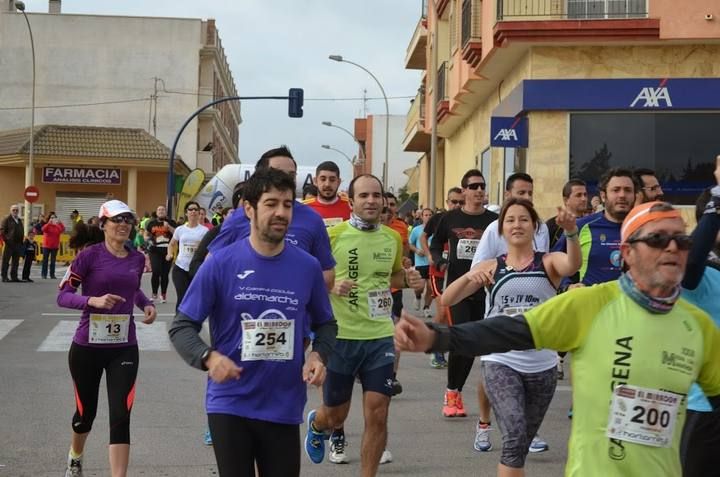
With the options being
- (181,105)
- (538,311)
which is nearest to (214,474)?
(538,311)

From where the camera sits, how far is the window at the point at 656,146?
21.1 m

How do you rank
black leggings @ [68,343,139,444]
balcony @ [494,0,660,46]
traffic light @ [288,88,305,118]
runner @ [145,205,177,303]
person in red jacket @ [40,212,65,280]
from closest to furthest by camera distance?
black leggings @ [68,343,139,444]
balcony @ [494,0,660,46]
runner @ [145,205,177,303]
person in red jacket @ [40,212,65,280]
traffic light @ [288,88,305,118]

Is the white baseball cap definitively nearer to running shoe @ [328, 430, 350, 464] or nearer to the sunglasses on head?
the sunglasses on head

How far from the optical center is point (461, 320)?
9602 mm

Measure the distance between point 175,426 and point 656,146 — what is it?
14.2 m

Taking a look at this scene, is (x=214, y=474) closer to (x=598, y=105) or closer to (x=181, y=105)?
(x=598, y=105)

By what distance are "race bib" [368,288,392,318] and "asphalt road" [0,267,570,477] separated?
1137 millimetres

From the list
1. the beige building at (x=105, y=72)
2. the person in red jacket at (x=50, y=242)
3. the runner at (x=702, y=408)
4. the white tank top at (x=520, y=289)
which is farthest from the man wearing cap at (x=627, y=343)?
the beige building at (x=105, y=72)

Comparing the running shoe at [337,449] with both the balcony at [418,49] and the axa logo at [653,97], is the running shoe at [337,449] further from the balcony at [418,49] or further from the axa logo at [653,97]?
the balcony at [418,49]

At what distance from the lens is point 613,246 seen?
8.47 m

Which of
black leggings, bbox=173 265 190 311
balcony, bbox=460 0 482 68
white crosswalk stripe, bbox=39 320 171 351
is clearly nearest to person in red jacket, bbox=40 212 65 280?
balcony, bbox=460 0 482 68

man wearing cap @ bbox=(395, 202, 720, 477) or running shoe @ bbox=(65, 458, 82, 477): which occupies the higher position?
man wearing cap @ bbox=(395, 202, 720, 477)

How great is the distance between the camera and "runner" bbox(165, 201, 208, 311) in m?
15.7

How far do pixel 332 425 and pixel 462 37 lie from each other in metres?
21.2
